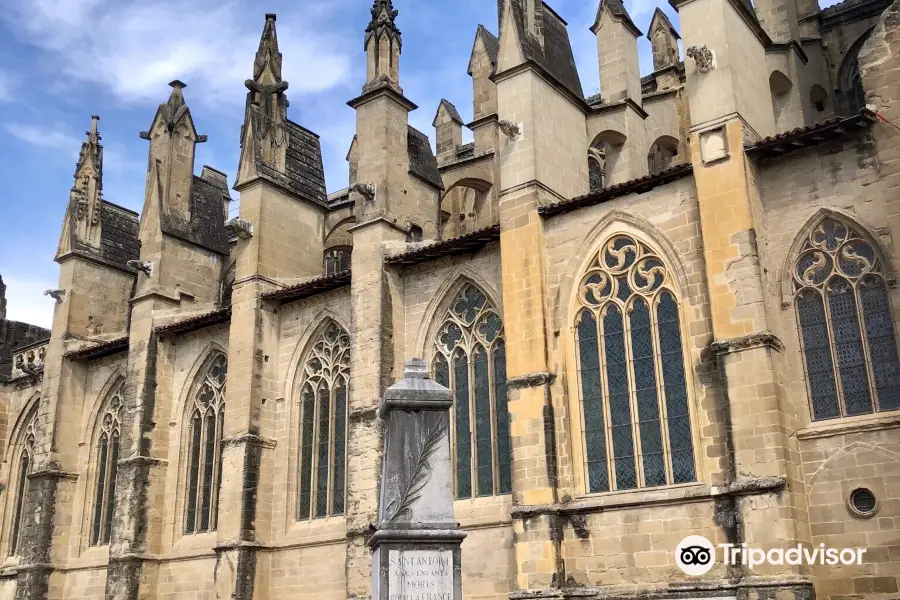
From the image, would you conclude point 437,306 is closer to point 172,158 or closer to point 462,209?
point 462,209

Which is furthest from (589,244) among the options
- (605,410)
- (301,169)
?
(301,169)

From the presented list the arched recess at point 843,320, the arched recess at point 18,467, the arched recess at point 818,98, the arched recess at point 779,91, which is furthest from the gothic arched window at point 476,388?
the arched recess at point 18,467

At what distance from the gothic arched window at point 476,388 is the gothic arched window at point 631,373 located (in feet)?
6.25

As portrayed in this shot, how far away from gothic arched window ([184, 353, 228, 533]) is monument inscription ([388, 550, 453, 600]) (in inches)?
517

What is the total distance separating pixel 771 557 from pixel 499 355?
614 cm

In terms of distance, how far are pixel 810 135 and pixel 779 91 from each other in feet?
14.7

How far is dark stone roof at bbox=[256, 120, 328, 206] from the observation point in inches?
→ 809

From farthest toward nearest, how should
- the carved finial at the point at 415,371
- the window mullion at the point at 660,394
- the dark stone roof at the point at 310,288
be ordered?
1. the dark stone roof at the point at 310,288
2. the window mullion at the point at 660,394
3. the carved finial at the point at 415,371

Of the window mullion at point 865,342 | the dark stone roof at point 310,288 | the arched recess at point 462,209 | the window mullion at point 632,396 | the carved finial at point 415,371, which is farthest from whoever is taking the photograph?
the arched recess at point 462,209

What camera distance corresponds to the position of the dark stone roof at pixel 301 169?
20.6 m

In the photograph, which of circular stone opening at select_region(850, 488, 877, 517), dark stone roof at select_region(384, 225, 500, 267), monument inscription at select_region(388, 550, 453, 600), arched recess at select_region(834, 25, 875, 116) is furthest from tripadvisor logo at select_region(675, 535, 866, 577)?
arched recess at select_region(834, 25, 875, 116)

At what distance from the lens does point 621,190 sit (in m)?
15.0

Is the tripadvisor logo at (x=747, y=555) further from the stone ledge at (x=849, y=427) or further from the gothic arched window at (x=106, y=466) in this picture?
the gothic arched window at (x=106, y=466)

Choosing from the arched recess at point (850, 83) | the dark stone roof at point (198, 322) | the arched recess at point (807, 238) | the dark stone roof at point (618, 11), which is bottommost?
the arched recess at point (807, 238)
